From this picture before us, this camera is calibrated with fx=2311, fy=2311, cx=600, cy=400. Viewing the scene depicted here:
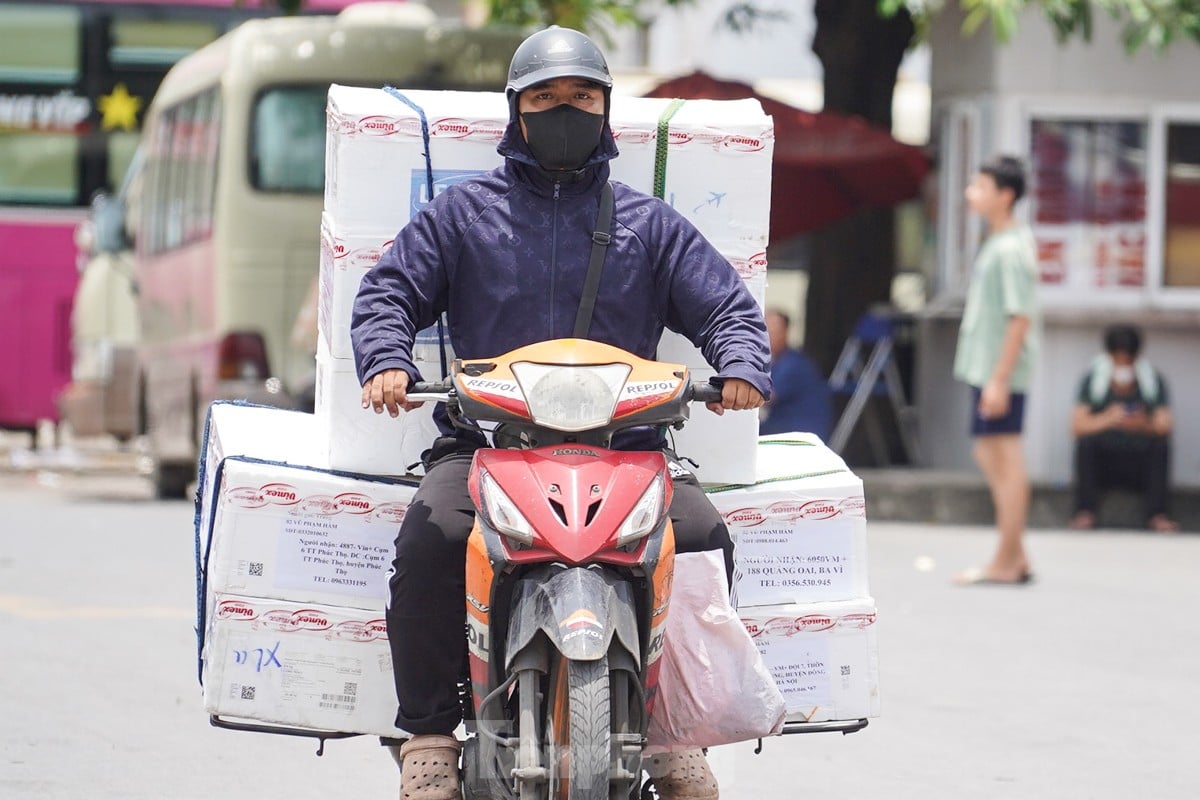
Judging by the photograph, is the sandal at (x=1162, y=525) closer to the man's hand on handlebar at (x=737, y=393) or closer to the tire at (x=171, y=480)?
the tire at (x=171, y=480)

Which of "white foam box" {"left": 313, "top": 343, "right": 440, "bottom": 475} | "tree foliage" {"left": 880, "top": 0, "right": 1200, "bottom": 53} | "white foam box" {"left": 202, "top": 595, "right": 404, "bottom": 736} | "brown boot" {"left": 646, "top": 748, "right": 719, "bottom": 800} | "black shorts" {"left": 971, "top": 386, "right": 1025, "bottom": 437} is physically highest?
"tree foliage" {"left": 880, "top": 0, "right": 1200, "bottom": 53}

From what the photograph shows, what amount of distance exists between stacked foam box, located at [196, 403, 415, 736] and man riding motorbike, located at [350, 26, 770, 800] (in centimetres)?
30

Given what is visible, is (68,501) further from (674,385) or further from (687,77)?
(674,385)

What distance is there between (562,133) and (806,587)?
121cm

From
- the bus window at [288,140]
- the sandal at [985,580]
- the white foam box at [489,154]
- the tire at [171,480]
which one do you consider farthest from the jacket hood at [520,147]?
the tire at [171,480]

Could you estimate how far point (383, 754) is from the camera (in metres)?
6.43

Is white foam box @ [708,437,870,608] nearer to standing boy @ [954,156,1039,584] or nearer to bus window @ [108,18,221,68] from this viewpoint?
standing boy @ [954,156,1039,584]

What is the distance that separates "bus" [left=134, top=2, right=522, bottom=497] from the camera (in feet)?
48.5

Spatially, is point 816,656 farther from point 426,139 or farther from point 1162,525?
point 1162,525

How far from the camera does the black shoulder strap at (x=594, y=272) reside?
471cm

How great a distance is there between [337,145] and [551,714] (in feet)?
4.90

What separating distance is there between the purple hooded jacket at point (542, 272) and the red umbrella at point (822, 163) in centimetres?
988

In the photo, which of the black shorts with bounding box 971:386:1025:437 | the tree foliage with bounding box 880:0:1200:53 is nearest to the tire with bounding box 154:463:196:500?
the tree foliage with bounding box 880:0:1200:53

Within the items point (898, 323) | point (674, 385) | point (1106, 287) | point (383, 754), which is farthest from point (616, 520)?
point (898, 323)
